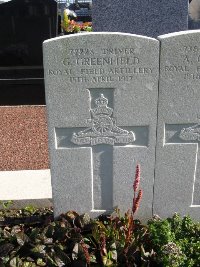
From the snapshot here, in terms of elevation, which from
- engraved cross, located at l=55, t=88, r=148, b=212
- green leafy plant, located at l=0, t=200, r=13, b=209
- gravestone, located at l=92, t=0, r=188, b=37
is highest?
gravestone, located at l=92, t=0, r=188, b=37

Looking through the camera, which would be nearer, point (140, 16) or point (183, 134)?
point (183, 134)

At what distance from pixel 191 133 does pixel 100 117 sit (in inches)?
31.1

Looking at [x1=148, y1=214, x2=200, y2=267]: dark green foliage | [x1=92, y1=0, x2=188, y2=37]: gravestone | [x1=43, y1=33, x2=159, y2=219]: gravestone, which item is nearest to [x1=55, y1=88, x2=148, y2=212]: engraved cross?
[x1=43, y1=33, x2=159, y2=219]: gravestone

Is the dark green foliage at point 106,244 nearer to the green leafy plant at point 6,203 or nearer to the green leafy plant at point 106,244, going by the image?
the green leafy plant at point 106,244

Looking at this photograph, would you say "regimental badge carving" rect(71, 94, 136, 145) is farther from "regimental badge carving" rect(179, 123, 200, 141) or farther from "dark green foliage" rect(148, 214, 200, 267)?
"dark green foliage" rect(148, 214, 200, 267)

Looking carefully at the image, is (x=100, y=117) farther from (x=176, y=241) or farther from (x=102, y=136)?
(x=176, y=241)

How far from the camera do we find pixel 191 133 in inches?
126

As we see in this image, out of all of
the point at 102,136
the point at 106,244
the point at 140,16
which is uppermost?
the point at 140,16

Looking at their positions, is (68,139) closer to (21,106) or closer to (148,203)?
(148,203)

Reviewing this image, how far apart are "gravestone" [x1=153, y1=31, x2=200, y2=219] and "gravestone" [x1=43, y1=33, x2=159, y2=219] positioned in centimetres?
8

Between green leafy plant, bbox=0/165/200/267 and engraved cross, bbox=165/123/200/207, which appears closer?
green leafy plant, bbox=0/165/200/267

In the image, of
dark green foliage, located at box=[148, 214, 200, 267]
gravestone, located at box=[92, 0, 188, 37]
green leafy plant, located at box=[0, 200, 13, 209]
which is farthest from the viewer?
gravestone, located at box=[92, 0, 188, 37]

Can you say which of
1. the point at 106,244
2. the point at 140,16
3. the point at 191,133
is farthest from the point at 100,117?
the point at 140,16

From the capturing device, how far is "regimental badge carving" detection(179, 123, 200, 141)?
10.4 feet
